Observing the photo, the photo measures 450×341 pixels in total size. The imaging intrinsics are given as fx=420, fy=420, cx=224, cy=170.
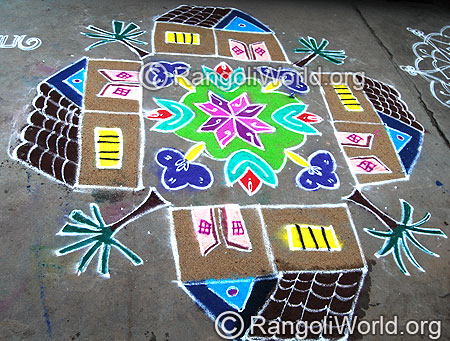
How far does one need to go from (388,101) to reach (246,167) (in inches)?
104

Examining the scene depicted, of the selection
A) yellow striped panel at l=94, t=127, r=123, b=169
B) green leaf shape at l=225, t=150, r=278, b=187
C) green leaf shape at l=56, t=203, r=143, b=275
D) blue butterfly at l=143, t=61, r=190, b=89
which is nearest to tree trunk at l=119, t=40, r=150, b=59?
blue butterfly at l=143, t=61, r=190, b=89

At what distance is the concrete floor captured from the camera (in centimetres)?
350

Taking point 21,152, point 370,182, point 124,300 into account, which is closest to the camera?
point 124,300

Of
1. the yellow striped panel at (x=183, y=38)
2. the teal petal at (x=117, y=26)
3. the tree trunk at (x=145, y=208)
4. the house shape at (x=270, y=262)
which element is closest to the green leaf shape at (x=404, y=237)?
the house shape at (x=270, y=262)

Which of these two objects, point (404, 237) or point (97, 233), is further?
point (404, 237)

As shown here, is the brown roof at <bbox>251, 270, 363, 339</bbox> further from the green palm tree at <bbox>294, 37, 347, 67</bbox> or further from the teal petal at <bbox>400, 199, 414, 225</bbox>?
the green palm tree at <bbox>294, 37, 347, 67</bbox>

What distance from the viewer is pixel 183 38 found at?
6543 mm

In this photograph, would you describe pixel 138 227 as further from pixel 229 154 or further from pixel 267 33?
pixel 267 33

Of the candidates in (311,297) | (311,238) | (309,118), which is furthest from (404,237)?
(309,118)

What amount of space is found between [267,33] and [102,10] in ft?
8.98

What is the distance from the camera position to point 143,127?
509 cm

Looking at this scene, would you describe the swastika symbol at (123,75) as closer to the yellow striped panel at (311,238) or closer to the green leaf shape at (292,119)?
the green leaf shape at (292,119)

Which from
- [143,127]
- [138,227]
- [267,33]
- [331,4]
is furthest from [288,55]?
[138,227]

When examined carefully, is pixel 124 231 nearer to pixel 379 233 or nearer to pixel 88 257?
pixel 88 257
